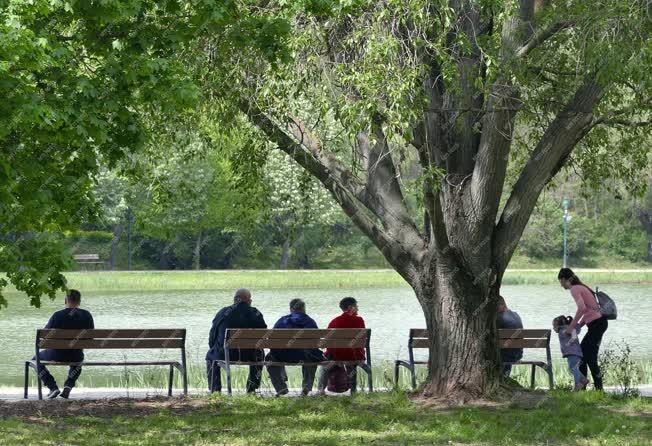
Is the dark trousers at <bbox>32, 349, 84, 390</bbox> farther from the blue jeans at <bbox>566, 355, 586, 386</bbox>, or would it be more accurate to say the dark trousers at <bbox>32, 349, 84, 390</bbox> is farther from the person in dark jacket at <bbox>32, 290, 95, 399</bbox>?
the blue jeans at <bbox>566, 355, 586, 386</bbox>

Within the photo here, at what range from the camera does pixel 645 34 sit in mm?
10500

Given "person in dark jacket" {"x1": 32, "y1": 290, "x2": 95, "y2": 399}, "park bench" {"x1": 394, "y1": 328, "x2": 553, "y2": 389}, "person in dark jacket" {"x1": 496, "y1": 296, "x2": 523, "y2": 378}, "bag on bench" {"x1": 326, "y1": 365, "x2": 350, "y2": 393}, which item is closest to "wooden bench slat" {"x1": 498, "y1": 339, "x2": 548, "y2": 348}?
"park bench" {"x1": 394, "y1": 328, "x2": 553, "y2": 389}

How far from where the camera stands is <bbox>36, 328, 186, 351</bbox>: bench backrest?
12648 millimetres

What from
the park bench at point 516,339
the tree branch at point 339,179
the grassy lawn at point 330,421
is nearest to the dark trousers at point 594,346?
the park bench at point 516,339

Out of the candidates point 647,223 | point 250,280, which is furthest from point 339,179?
point 647,223

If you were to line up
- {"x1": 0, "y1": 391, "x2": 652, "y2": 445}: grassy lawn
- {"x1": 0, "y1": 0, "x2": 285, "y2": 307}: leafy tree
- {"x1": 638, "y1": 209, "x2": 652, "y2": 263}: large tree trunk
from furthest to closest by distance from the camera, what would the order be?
{"x1": 638, "y1": 209, "x2": 652, "y2": 263}: large tree trunk, {"x1": 0, "y1": 391, "x2": 652, "y2": 445}: grassy lawn, {"x1": 0, "y1": 0, "x2": 285, "y2": 307}: leafy tree

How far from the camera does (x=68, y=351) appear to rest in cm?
1297

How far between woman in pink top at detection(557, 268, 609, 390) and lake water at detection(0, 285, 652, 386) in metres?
6.00

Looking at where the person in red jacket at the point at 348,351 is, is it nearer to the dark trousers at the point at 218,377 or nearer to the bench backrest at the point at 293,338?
the bench backrest at the point at 293,338

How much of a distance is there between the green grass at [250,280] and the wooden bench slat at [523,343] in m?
31.4

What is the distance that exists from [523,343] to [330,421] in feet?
11.0

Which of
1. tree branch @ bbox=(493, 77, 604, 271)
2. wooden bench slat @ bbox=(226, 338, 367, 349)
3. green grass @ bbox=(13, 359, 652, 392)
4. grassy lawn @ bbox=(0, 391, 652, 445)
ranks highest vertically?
tree branch @ bbox=(493, 77, 604, 271)

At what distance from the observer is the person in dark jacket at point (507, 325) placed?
13.5m

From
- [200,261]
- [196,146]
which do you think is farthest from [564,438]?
[200,261]
